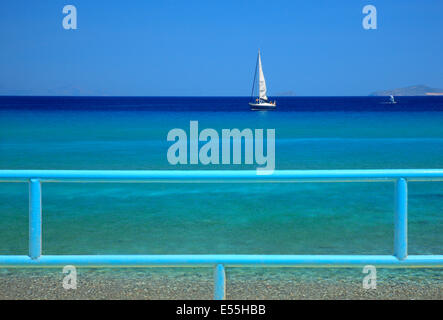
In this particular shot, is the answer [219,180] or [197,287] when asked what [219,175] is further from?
[197,287]

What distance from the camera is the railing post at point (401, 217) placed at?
253cm

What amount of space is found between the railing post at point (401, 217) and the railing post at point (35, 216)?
1693 mm

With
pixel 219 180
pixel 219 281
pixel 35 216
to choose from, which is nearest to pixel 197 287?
pixel 219 281

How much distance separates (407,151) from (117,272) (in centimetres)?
2862

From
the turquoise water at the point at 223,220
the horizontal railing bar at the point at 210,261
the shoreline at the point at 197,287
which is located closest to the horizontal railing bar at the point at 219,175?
the horizontal railing bar at the point at 210,261

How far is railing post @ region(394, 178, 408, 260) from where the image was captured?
99.4 inches

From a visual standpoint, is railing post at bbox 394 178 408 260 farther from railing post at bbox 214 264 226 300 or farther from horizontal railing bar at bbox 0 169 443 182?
railing post at bbox 214 264 226 300

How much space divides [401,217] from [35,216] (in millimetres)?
1743

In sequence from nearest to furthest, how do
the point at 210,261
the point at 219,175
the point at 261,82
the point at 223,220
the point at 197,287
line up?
1. the point at 219,175
2. the point at 210,261
3. the point at 197,287
4. the point at 223,220
5. the point at 261,82

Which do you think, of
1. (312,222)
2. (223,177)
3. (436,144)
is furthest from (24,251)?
(436,144)

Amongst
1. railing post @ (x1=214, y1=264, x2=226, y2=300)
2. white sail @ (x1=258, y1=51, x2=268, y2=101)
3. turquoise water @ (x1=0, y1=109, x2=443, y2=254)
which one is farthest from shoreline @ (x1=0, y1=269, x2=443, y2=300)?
white sail @ (x1=258, y1=51, x2=268, y2=101)

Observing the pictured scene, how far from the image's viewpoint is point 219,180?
8.00 feet

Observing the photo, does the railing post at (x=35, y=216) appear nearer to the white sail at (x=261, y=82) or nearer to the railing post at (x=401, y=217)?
the railing post at (x=401, y=217)

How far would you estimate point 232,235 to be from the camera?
368 inches
